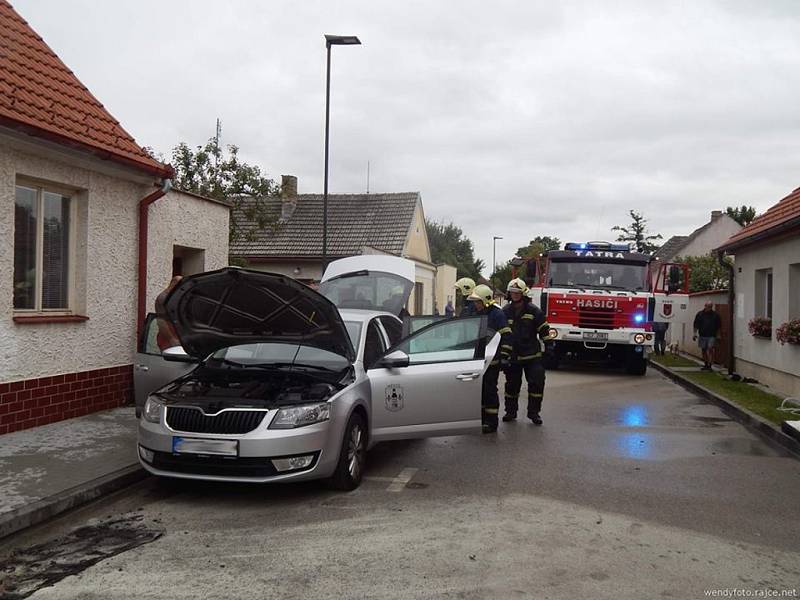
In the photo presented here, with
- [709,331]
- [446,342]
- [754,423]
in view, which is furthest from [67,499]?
[709,331]

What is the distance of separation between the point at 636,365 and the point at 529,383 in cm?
755

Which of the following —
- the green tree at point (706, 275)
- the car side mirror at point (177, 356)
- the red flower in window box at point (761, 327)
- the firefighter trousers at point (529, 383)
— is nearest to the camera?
the car side mirror at point (177, 356)

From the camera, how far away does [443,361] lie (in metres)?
6.67

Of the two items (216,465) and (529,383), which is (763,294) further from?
(216,465)

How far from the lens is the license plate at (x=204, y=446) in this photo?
16.8 feet

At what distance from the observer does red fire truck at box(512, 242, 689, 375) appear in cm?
1490

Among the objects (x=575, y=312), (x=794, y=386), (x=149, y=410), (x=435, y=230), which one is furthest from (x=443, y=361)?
(x=435, y=230)

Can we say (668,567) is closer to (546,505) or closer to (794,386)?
(546,505)

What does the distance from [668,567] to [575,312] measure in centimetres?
1126

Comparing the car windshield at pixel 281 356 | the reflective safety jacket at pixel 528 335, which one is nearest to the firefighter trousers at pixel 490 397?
the reflective safety jacket at pixel 528 335

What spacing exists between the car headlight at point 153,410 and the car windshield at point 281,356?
962 millimetres

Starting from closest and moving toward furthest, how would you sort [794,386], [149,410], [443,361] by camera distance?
1. [149,410]
2. [443,361]
3. [794,386]

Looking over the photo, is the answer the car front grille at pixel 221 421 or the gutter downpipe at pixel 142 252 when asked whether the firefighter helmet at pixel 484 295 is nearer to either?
the car front grille at pixel 221 421

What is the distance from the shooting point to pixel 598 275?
51.2 ft
